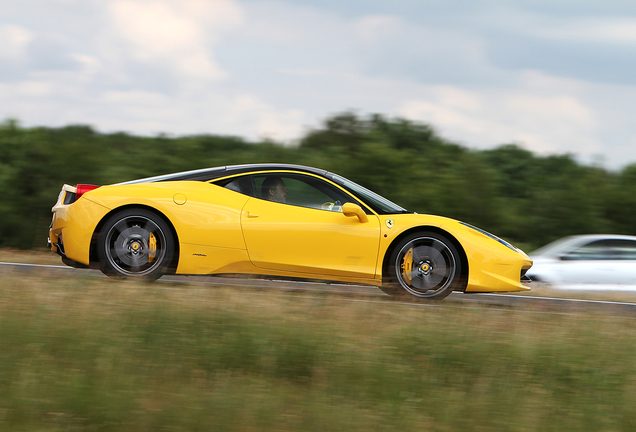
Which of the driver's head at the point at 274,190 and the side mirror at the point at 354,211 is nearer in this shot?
the side mirror at the point at 354,211

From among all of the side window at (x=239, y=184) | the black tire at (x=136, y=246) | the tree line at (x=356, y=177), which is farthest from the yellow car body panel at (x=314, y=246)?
the tree line at (x=356, y=177)

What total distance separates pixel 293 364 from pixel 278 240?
71.1 inches

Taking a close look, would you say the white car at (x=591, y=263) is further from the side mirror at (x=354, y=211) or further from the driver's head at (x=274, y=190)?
the driver's head at (x=274, y=190)

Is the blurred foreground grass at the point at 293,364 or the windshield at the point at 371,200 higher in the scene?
the windshield at the point at 371,200

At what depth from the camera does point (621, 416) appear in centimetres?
331

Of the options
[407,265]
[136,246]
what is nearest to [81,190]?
[136,246]

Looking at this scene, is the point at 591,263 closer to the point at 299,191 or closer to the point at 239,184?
the point at 299,191

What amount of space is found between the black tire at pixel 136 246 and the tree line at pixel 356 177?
11786mm

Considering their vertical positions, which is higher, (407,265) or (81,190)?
(81,190)

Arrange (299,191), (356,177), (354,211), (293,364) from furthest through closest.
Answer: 1. (356,177)
2. (299,191)
3. (354,211)
4. (293,364)

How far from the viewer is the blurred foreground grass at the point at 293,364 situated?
3.14m

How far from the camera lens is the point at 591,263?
9.09 metres

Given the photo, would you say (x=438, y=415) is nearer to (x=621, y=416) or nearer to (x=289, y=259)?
(x=621, y=416)

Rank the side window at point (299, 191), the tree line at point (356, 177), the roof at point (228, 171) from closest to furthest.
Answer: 1. the side window at point (299, 191)
2. the roof at point (228, 171)
3. the tree line at point (356, 177)
